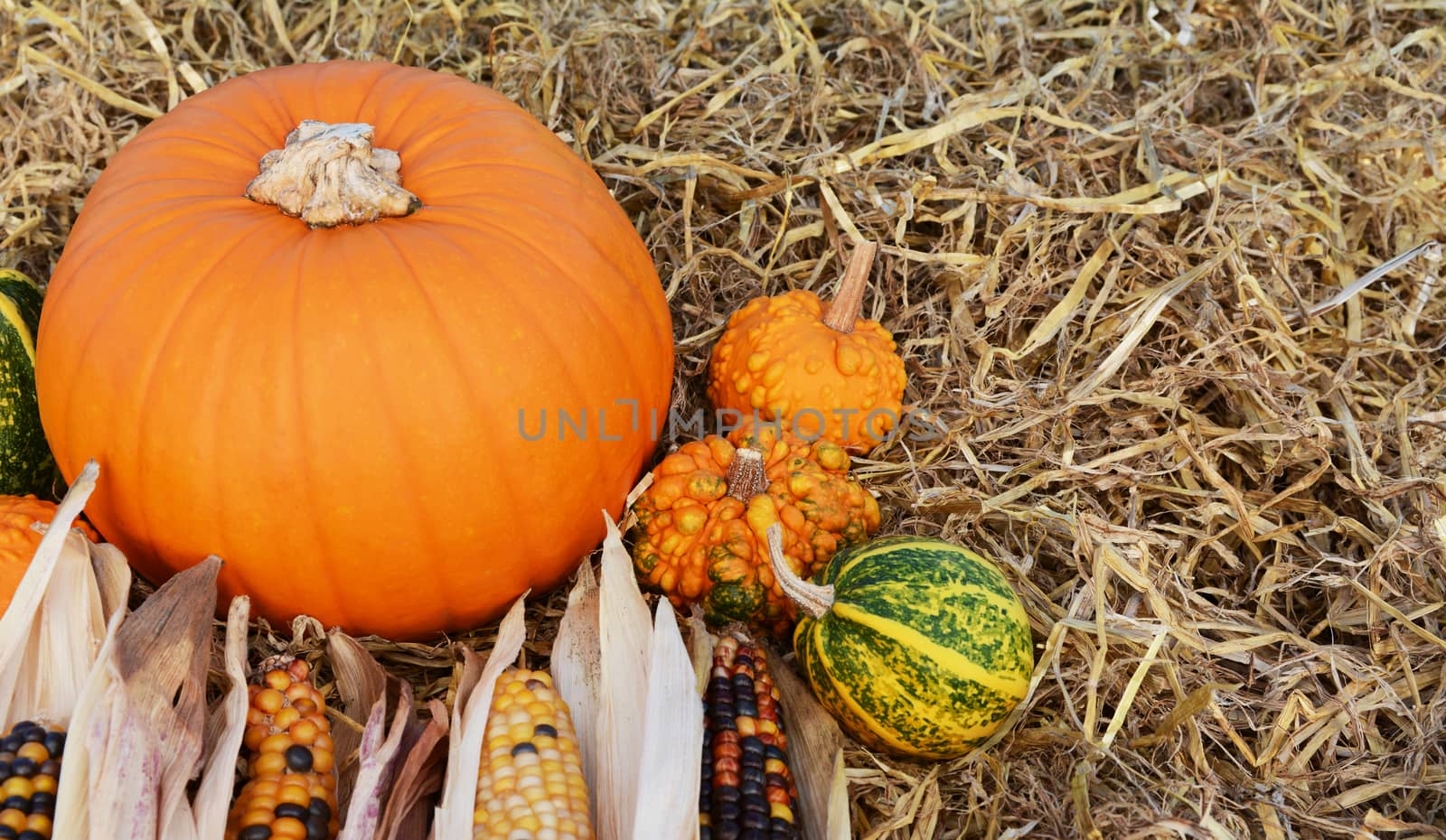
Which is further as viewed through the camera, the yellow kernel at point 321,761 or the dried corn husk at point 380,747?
the yellow kernel at point 321,761

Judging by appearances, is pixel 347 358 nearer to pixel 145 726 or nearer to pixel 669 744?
pixel 145 726

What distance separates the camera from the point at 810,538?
2.82 meters

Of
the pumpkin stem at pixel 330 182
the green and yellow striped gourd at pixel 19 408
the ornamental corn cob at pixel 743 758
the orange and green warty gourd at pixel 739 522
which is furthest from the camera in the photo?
the green and yellow striped gourd at pixel 19 408

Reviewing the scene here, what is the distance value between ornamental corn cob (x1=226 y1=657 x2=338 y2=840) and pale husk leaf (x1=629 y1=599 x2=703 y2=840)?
0.65m

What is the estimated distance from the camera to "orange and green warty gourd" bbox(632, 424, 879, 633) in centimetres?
274

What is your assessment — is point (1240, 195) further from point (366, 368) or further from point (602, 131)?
point (366, 368)

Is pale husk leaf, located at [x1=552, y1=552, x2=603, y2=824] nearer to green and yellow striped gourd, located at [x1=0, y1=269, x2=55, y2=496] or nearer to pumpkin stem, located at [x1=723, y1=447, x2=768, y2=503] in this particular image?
pumpkin stem, located at [x1=723, y1=447, x2=768, y2=503]

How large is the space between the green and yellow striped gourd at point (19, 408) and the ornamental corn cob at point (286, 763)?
3.79ft

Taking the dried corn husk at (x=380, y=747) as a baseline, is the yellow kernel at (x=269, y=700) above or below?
above

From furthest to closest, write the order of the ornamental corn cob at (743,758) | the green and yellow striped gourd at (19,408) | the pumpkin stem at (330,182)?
1. the green and yellow striped gourd at (19,408)
2. the pumpkin stem at (330,182)
3. the ornamental corn cob at (743,758)

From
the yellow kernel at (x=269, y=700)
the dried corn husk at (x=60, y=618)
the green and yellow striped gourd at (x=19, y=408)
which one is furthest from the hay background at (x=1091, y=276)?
the dried corn husk at (x=60, y=618)

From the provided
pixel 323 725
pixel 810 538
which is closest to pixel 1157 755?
pixel 810 538

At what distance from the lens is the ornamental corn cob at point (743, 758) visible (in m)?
2.23

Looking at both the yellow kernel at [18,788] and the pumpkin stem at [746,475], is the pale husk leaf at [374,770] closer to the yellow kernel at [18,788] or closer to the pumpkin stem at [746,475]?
the yellow kernel at [18,788]
